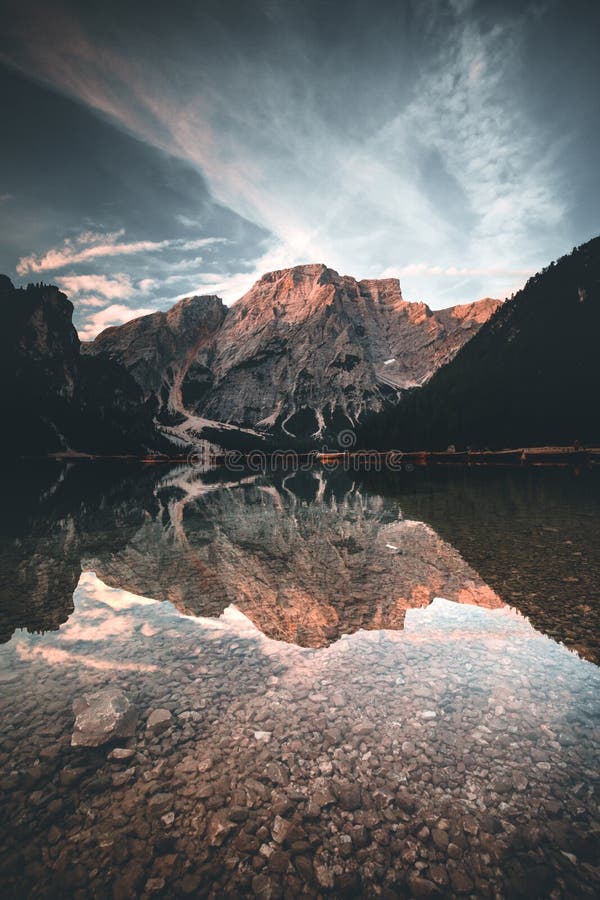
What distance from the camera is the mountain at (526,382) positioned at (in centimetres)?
11219

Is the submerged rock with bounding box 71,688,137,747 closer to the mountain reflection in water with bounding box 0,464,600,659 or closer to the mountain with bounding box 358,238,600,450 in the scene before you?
the mountain reflection in water with bounding box 0,464,600,659

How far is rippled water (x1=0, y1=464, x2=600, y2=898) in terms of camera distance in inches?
210

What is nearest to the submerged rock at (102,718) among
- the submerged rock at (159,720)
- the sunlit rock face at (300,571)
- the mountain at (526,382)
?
the submerged rock at (159,720)

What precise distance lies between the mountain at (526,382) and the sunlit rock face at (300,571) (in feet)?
322

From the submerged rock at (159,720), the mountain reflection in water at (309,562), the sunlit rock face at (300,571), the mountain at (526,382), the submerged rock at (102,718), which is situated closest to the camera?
the submerged rock at (102,718)

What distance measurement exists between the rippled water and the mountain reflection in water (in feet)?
0.57

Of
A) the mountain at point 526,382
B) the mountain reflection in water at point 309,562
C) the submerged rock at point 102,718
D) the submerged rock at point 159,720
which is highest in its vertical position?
the mountain at point 526,382

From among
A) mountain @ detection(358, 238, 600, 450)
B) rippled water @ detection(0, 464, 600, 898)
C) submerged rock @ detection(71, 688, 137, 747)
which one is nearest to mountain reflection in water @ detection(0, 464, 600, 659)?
rippled water @ detection(0, 464, 600, 898)

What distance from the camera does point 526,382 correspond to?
136 m

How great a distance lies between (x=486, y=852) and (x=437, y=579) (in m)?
12.1

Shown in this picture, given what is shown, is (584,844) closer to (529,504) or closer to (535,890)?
(535,890)

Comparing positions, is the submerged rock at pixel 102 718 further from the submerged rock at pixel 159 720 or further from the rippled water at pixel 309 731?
the submerged rock at pixel 159 720

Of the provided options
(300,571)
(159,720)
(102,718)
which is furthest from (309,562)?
(102,718)

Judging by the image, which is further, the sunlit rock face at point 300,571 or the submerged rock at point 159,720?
the sunlit rock face at point 300,571
